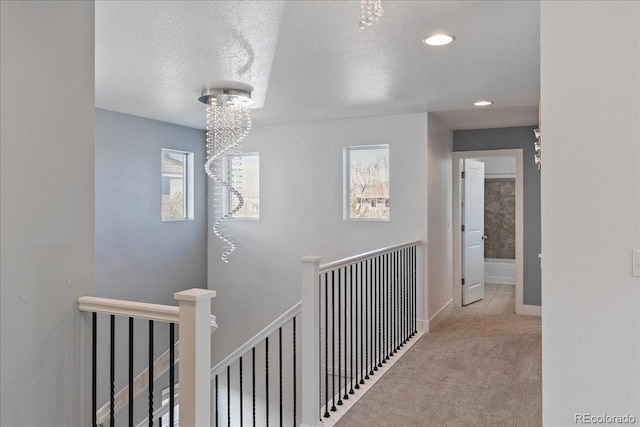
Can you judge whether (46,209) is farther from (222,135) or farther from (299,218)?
(299,218)

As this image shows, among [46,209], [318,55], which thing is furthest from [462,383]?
[46,209]

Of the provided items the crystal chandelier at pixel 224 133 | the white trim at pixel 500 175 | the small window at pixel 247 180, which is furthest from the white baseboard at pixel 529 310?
the crystal chandelier at pixel 224 133

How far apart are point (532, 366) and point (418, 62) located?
258 centimetres

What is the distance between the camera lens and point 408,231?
5328 mm

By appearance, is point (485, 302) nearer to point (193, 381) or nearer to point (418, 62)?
point (418, 62)

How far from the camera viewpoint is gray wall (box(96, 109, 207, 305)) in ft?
16.3

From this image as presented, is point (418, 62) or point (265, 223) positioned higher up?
point (418, 62)

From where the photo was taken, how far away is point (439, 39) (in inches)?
115

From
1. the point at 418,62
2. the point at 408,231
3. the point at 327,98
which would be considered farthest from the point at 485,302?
the point at 418,62

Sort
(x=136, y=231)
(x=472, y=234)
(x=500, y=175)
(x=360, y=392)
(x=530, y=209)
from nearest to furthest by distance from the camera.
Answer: (x=360, y=392), (x=136, y=231), (x=530, y=209), (x=472, y=234), (x=500, y=175)

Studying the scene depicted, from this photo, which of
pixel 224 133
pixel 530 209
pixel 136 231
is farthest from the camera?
pixel 530 209

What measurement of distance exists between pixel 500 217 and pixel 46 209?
803 centimetres

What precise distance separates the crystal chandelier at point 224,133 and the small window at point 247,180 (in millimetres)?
26

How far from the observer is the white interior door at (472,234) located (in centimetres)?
666
